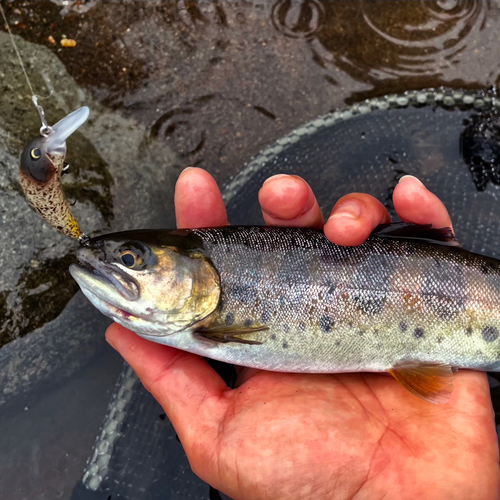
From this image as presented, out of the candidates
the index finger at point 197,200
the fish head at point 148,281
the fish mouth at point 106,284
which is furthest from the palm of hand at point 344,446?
the index finger at point 197,200

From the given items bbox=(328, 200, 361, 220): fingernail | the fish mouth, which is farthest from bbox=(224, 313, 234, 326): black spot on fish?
bbox=(328, 200, 361, 220): fingernail

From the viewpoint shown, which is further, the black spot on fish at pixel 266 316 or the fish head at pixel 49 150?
the black spot on fish at pixel 266 316

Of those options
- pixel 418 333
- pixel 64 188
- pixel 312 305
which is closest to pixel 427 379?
pixel 418 333

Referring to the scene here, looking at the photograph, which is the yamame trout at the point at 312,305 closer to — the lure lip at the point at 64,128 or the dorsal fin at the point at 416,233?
the dorsal fin at the point at 416,233

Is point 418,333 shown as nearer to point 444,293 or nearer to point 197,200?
point 444,293

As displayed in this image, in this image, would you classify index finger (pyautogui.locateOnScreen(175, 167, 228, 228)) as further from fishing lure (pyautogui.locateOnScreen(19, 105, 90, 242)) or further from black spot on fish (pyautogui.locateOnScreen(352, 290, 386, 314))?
black spot on fish (pyautogui.locateOnScreen(352, 290, 386, 314))

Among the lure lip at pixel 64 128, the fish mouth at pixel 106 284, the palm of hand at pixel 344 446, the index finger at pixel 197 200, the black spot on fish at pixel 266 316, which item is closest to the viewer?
the lure lip at pixel 64 128

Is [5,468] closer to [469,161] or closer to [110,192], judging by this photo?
[110,192]
